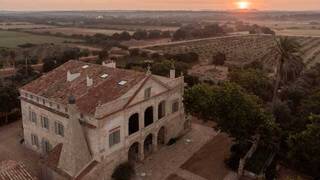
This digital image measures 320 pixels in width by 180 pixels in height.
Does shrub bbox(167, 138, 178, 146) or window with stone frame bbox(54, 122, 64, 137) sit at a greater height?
window with stone frame bbox(54, 122, 64, 137)

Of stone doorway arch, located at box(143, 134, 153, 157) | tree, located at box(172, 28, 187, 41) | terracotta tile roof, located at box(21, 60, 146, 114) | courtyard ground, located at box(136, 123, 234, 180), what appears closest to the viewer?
terracotta tile roof, located at box(21, 60, 146, 114)

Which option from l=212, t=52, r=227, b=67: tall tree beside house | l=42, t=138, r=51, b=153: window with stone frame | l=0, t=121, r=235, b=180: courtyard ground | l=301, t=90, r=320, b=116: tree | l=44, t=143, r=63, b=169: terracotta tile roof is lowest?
l=0, t=121, r=235, b=180: courtyard ground

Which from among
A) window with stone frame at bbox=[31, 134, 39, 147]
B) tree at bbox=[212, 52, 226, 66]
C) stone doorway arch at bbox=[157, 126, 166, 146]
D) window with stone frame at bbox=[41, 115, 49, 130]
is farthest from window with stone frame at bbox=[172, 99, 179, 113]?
tree at bbox=[212, 52, 226, 66]

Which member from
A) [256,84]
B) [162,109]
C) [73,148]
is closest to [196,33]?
[256,84]

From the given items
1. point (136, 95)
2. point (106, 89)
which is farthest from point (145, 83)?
point (106, 89)

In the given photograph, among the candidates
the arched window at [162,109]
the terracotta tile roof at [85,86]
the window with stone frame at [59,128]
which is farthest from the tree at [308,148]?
the window with stone frame at [59,128]

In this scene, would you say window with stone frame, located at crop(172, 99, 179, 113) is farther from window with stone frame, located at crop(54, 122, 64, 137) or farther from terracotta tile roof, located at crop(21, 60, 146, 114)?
window with stone frame, located at crop(54, 122, 64, 137)

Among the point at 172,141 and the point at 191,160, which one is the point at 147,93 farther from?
the point at 191,160

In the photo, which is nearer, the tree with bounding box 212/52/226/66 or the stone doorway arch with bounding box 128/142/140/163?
the stone doorway arch with bounding box 128/142/140/163
